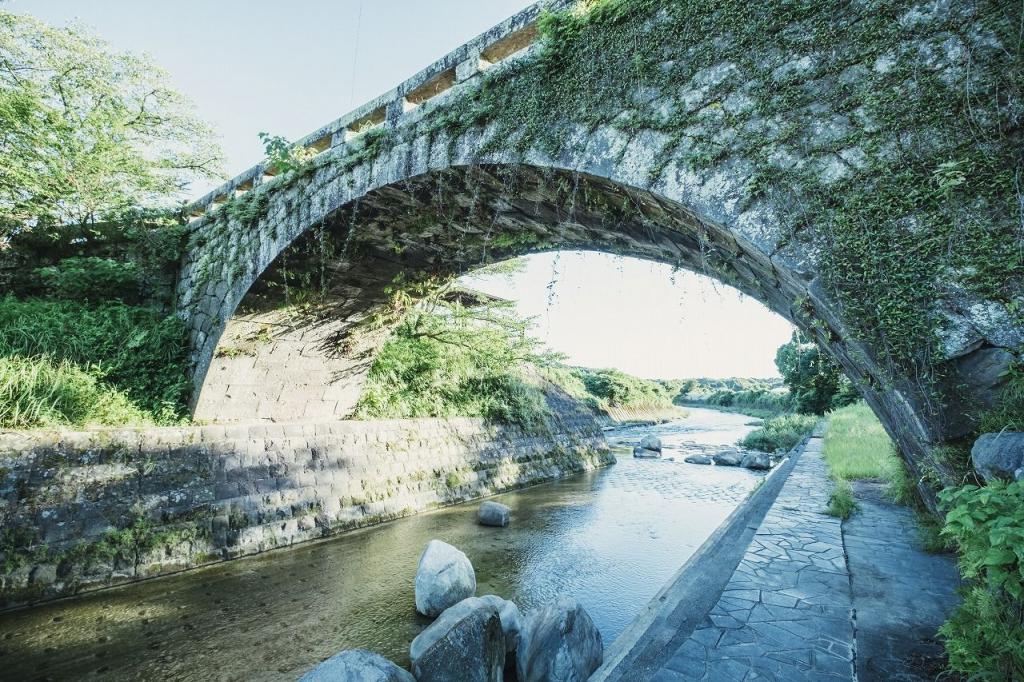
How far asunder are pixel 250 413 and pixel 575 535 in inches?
195

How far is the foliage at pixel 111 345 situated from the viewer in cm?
527

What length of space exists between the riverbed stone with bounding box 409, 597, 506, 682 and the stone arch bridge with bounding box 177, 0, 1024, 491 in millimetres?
2536

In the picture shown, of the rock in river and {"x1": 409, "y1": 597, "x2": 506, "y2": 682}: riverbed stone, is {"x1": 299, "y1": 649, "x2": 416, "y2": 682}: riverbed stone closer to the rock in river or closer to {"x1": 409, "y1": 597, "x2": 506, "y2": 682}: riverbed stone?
{"x1": 409, "y1": 597, "x2": 506, "y2": 682}: riverbed stone

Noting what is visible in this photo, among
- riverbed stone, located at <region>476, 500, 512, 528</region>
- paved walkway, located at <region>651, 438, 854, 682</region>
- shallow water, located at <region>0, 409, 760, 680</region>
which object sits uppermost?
paved walkway, located at <region>651, 438, 854, 682</region>

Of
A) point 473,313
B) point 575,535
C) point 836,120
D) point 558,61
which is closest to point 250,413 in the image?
point 473,313

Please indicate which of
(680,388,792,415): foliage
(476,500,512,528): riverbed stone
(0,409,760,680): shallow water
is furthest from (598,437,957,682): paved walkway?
(680,388,792,415): foliage

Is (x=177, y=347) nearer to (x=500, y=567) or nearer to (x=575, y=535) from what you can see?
(x=500, y=567)

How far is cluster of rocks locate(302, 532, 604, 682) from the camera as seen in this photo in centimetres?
248

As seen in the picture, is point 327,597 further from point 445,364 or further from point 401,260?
point 445,364

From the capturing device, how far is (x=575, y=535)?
628 centimetres

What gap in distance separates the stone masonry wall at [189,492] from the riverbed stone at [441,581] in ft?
8.56

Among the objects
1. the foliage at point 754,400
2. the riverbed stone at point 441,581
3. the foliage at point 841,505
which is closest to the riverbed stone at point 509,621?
the riverbed stone at point 441,581

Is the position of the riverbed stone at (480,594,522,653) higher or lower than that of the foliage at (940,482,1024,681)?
lower

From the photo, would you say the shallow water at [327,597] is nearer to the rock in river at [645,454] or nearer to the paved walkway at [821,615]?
the paved walkway at [821,615]
